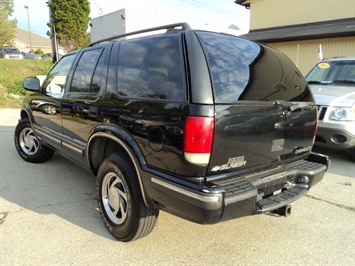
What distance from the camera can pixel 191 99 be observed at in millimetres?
2092

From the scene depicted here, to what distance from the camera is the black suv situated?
2113mm

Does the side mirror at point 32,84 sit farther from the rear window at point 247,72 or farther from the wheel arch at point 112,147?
the rear window at point 247,72

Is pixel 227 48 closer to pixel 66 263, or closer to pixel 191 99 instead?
pixel 191 99

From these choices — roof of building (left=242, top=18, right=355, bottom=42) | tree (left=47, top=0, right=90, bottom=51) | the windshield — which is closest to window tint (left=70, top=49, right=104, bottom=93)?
the windshield

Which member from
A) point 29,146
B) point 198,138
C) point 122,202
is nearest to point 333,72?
point 198,138

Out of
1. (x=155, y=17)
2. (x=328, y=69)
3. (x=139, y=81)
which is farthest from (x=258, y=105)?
(x=155, y=17)

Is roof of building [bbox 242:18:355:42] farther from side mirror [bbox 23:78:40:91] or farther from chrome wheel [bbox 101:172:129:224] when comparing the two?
chrome wheel [bbox 101:172:129:224]

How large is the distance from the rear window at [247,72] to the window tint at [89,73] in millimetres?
1247

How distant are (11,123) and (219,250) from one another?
8439 millimetres

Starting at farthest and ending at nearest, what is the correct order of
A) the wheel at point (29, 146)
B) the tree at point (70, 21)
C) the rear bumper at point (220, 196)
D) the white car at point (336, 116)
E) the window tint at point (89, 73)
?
the tree at point (70, 21) → the wheel at point (29, 146) → the white car at point (336, 116) → the window tint at point (89, 73) → the rear bumper at point (220, 196)

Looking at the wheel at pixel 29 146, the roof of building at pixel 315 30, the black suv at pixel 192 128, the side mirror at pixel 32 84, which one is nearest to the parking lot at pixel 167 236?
the black suv at pixel 192 128

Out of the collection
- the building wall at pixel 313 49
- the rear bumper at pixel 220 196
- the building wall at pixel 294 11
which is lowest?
the rear bumper at pixel 220 196

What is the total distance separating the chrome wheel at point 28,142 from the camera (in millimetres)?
4965

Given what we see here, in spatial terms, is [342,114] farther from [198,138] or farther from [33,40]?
[33,40]
